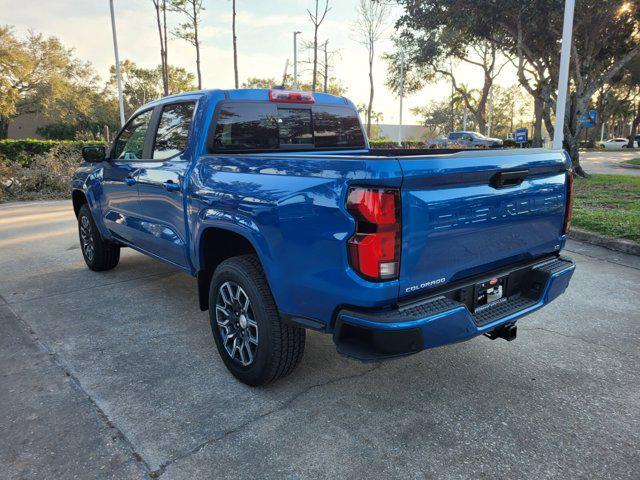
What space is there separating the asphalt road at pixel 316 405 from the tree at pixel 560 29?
12317 millimetres

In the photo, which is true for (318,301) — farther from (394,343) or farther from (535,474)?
(535,474)

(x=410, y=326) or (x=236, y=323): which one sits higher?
(x=410, y=326)

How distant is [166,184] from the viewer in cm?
373

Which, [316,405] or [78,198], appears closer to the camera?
[316,405]

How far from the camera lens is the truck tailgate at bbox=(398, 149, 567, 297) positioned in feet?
7.45

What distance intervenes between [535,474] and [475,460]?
0.90 ft

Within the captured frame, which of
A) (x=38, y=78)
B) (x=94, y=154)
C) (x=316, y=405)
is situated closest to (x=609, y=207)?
(x=316, y=405)

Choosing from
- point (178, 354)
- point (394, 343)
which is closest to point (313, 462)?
point (394, 343)

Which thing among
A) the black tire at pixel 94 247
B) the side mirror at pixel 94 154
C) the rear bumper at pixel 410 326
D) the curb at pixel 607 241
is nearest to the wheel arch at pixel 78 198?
the black tire at pixel 94 247

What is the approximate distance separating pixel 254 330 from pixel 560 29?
16093 millimetres

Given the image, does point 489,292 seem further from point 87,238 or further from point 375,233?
point 87,238

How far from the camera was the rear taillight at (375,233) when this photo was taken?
218cm

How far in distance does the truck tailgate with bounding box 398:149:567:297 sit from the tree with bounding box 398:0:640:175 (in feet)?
42.8

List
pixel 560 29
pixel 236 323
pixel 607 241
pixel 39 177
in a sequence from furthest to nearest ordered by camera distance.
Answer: pixel 560 29, pixel 39 177, pixel 607 241, pixel 236 323
